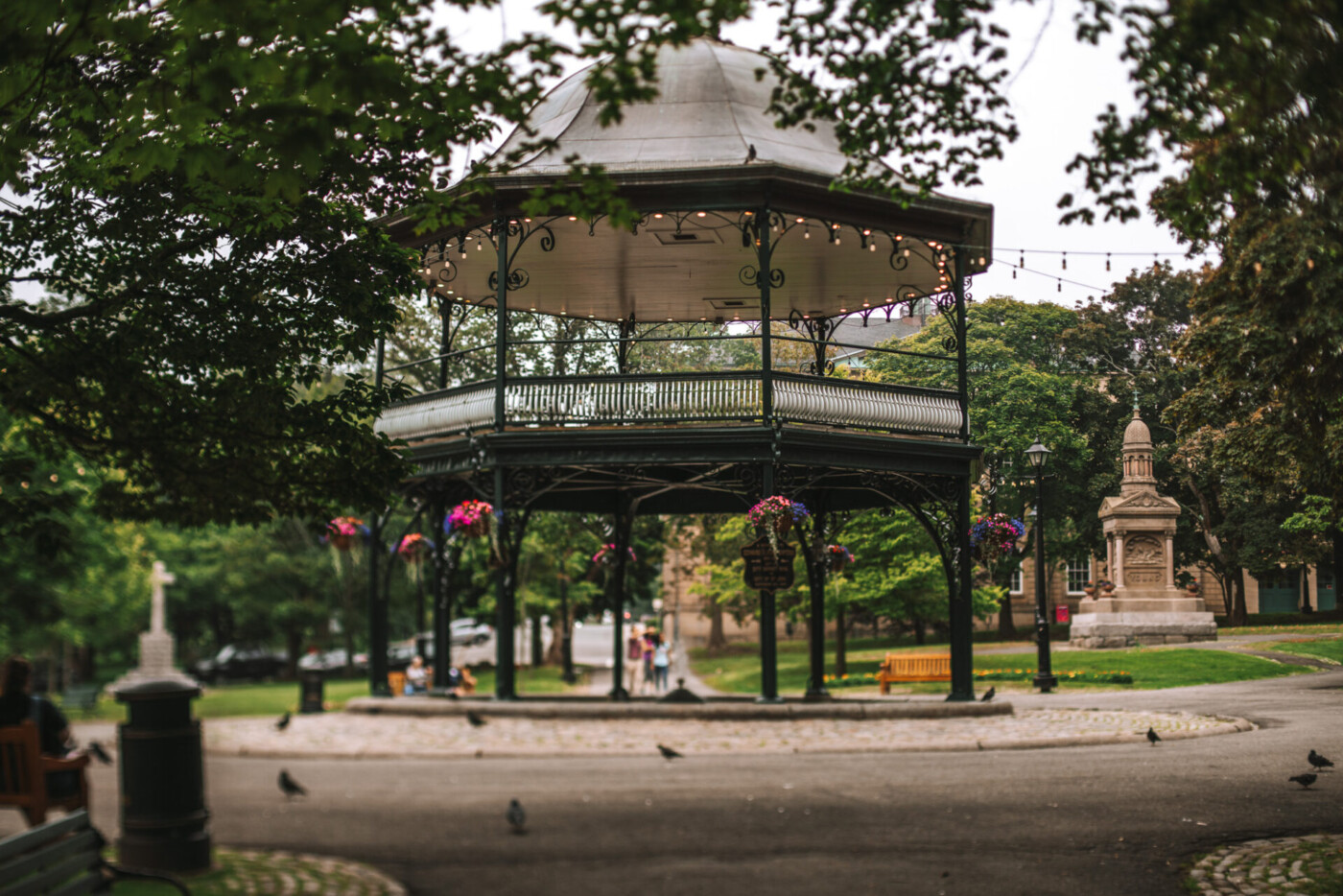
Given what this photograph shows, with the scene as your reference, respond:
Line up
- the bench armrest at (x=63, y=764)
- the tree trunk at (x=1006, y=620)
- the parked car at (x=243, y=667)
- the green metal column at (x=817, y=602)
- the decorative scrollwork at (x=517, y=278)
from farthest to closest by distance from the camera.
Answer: the parked car at (x=243, y=667) → the tree trunk at (x=1006, y=620) → the decorative scrollwork at (x=517, y=278) → the green metal column at (x=817, y=602) → the bench armrest at (x=63, y=764)

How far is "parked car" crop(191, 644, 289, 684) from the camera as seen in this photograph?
31.0m

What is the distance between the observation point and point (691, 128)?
744 inches

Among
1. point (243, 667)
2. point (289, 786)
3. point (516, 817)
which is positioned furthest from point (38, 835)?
point (243, 667)

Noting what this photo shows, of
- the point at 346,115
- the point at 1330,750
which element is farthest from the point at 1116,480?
the point at 346,115

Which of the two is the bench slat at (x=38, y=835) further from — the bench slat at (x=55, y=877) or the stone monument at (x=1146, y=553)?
the stone monument at (x=1146, y=553)

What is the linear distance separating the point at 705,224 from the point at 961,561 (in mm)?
6895

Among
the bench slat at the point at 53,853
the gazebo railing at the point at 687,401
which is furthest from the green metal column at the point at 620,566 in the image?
the bench slat at the point at 53,853

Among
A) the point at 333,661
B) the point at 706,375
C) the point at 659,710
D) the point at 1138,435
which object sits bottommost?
the point at 333,661

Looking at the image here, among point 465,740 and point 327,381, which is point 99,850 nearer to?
point 465,740

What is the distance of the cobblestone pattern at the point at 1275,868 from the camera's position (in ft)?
27.9

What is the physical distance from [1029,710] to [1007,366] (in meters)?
6.13

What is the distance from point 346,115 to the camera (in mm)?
7215

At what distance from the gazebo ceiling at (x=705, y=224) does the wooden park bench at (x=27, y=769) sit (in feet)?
30.7

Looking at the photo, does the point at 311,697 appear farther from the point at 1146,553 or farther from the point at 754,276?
the point at 1146,553
